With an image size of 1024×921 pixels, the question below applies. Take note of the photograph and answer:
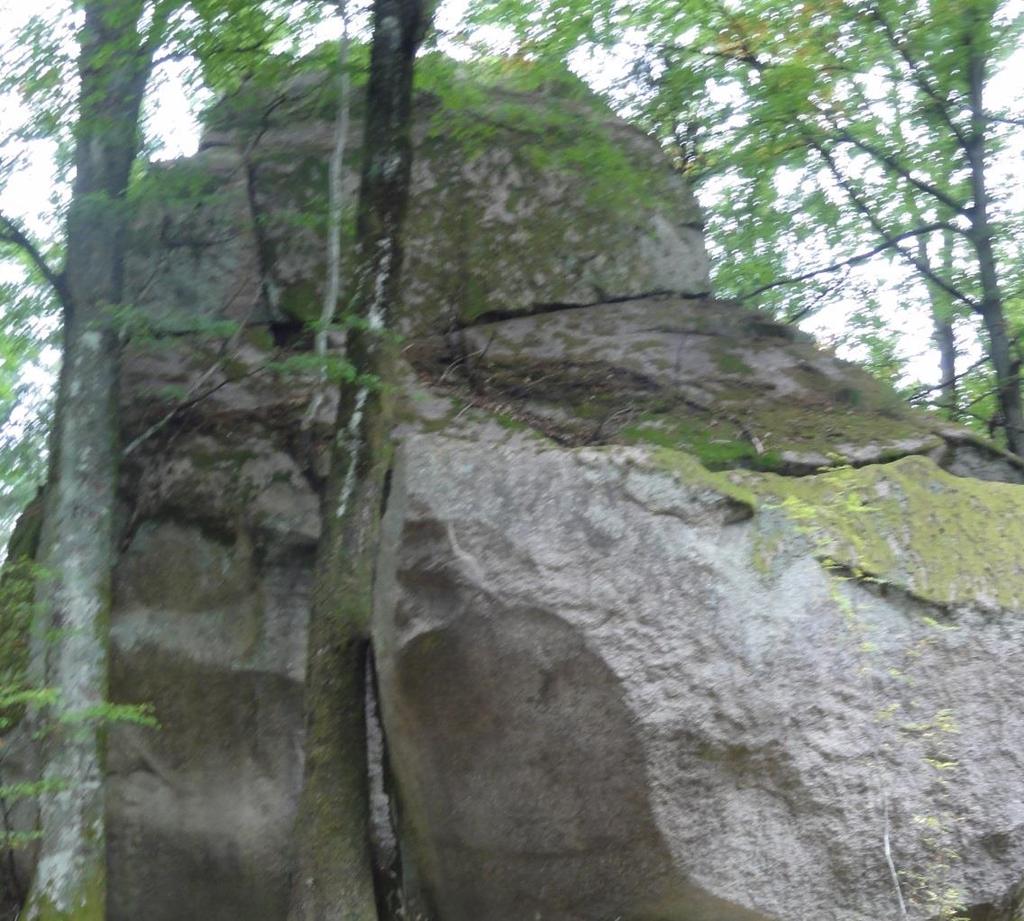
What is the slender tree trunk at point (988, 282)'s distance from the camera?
930 centimetres

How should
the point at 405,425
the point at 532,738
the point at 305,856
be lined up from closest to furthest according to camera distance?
the point at 532,738 < the point at 305,856 < the point at 405,425

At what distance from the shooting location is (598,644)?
4.73m

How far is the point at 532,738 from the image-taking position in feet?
16.0

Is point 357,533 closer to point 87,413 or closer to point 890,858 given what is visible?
point 87,413

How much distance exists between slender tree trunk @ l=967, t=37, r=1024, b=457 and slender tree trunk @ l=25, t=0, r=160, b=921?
22.4 feet

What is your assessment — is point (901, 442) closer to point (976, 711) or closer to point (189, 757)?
point (976, 711)

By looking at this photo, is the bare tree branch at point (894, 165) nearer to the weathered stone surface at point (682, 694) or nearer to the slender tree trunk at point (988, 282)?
the slender tree trunk at point (988, 282)

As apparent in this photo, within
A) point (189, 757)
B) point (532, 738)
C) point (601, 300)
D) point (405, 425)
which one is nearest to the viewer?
point (532, 738)

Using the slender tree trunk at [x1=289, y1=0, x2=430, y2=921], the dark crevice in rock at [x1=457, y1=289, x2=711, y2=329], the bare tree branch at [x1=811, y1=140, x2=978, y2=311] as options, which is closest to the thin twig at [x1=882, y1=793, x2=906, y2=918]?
the slender tree trunk at [x1=289, y1=0, x2=430, y2=921]

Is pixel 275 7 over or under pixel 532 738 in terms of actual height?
over

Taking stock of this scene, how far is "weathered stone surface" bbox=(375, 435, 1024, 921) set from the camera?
4656mm

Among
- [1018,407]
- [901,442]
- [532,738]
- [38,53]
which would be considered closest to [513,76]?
[38,53]

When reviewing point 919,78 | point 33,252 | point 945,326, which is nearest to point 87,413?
point 33,252

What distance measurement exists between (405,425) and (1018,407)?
5.50 meters
